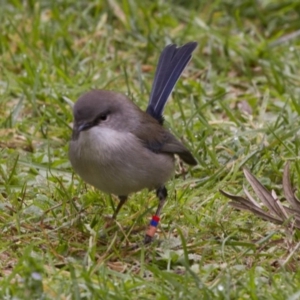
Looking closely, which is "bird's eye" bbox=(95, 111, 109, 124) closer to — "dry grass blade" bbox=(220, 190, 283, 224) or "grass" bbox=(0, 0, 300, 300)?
"grass" bbox=(0, 0, 300, 300)

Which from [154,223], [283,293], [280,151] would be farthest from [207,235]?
[280,151]

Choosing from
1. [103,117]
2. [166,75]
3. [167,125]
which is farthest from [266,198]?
[167,125]

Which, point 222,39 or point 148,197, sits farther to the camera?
point 222,39

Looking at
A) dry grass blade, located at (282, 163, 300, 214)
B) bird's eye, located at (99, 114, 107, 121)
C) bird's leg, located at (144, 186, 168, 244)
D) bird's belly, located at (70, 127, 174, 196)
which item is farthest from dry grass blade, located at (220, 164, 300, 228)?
bird's eye, located at (99, 114, 107, 121)

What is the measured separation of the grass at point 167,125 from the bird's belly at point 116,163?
0.28 metres

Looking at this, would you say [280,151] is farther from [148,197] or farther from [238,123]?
[148,197]

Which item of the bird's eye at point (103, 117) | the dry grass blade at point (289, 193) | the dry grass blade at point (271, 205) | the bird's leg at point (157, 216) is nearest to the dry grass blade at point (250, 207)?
the dry grass blade at point (271, 205)

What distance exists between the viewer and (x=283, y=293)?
3.92 m

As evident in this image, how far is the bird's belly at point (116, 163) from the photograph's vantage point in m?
4.54

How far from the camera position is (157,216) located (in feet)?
15.9

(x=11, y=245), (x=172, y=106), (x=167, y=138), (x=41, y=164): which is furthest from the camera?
(x=172, y=106)

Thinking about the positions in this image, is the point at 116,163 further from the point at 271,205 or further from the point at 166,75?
the point at 166,75

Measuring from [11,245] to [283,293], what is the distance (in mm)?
1508

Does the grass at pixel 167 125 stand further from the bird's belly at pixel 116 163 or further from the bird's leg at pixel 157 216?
the bird's belly at pixel 116 163
